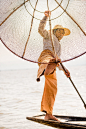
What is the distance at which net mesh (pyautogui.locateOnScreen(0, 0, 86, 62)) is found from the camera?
385 cm

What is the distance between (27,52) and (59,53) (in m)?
0.50

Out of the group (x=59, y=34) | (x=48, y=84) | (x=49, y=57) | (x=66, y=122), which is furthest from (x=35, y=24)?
(x=66, y=122)

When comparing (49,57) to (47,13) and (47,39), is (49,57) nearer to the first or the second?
(47,39)

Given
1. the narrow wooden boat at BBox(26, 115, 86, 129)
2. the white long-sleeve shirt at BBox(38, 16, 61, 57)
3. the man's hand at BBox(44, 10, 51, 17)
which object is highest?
the man's hand at BBox(44, 10, 51, 17)

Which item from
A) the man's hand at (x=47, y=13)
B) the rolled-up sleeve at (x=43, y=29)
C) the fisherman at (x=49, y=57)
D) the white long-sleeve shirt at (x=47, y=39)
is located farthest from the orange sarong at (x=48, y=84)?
the man's hand at (x=47, y=13)

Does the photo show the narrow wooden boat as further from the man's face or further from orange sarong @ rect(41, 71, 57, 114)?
the man's face

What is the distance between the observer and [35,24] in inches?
159

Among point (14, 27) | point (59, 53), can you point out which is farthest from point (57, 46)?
point (14, 27)

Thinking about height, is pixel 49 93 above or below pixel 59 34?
below

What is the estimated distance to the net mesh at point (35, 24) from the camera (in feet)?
12.6

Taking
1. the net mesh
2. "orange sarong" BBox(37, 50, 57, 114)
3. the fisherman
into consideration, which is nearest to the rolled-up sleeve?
the fisherman

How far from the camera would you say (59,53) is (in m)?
3.88

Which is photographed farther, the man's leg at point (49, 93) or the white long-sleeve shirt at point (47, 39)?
the man's leg at point (49, 93)

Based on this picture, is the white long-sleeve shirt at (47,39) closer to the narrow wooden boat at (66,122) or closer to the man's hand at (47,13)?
the man's hand at (47,13)
